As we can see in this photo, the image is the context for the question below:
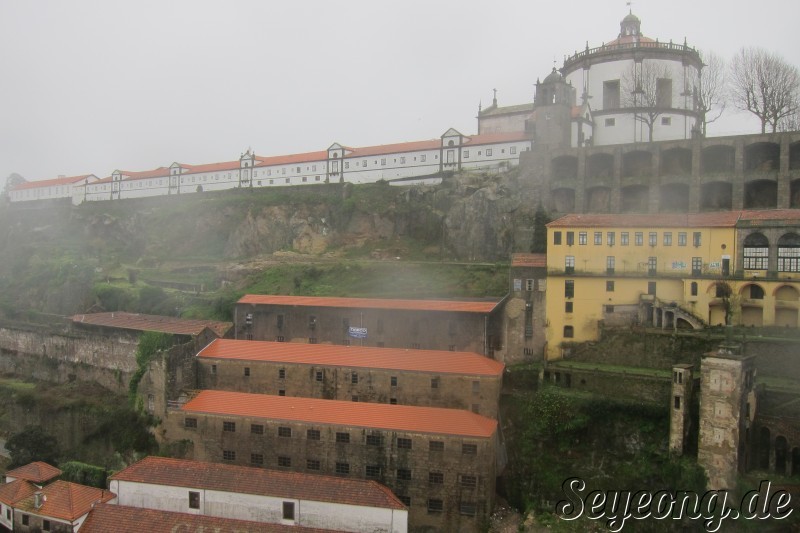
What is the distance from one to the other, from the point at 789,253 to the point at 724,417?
477 inches

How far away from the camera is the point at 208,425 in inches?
1288

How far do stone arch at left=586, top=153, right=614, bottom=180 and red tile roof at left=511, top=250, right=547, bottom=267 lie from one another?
13.2 metres

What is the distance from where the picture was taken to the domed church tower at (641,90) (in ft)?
163

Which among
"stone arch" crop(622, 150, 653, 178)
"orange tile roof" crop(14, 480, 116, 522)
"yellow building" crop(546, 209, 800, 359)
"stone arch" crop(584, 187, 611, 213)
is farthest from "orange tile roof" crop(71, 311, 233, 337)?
"stone arch" crop(622, 150, 653, 178)

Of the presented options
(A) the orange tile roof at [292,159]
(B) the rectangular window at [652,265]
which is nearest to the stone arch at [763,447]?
(B) the rectangular window at [652,265]

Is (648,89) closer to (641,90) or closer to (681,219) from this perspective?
(641,90)

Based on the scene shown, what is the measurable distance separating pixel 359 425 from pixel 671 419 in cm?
1368

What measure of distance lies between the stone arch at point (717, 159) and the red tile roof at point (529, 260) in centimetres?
1536

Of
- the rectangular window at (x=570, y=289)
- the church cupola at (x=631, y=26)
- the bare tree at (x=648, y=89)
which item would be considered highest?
the church cupola at (x=631, y=26)

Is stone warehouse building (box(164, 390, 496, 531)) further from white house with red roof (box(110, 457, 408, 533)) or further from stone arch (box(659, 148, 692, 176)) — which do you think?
stone arch (box(659, 148, 692, 176))

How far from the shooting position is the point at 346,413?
3161 cm

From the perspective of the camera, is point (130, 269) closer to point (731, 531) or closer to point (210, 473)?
point (210, 473)

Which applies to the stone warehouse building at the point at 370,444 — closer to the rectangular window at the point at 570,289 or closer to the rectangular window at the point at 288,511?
the rectangular window at the point at 288,511

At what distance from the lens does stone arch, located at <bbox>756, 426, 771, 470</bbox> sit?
86.6ft
